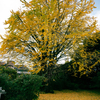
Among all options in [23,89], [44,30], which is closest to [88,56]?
[44,30]

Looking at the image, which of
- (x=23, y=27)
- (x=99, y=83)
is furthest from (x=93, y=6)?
(x=99, y=83)

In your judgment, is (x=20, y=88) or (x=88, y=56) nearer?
(x=20, y=88)

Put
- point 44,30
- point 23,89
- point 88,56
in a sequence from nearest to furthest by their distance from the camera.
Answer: point 23,89, point 44,30, point 88,56

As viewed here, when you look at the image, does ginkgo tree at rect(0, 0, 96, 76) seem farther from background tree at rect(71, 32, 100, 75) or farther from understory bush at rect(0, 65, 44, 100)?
understory bush at rect(0, 65, 44, 100)

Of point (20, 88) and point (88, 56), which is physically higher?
point (88, 56)

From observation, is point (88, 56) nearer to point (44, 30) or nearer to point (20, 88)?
point (44, 30)

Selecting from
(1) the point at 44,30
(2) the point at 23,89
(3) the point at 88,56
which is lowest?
(2) the point at 23,89

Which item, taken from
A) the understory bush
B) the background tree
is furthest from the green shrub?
the background tree

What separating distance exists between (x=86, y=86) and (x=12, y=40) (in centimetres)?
889

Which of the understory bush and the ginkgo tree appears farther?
the ginkgo tree

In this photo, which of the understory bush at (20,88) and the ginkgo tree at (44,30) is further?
the ginkgo tree at (44,30)

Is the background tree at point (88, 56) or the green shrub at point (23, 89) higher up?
the background tree at point (88, 56)

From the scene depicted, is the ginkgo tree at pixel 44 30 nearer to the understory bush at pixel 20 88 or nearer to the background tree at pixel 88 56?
the background tree at pixel 88 56

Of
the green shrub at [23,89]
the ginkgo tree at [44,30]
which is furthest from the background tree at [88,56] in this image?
the green shrub at [23,89]
